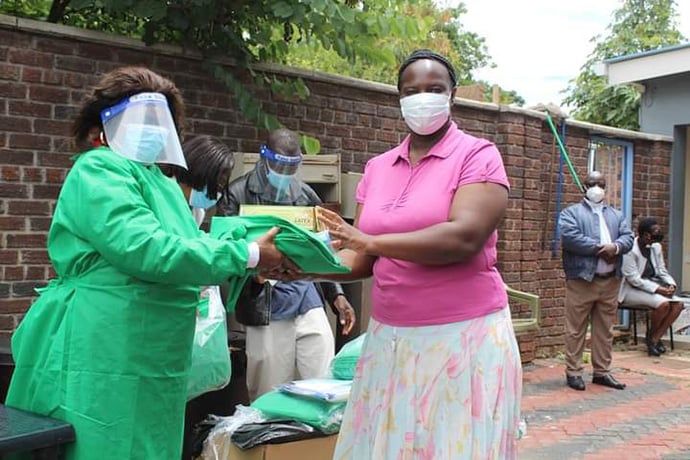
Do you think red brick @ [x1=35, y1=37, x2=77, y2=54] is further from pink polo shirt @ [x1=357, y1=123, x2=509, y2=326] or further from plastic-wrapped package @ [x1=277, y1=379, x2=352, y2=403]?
pink polo shirt @ [x1=357, y1=123, x2=509, y2=326]

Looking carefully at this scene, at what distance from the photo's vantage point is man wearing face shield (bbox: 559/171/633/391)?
6965 mm

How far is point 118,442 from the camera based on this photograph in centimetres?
226

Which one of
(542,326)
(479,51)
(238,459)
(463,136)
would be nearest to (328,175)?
(238,459)

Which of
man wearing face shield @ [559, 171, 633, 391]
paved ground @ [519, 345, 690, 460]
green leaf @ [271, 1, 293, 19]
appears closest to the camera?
green leaf @ [271, 1, 293, 19]

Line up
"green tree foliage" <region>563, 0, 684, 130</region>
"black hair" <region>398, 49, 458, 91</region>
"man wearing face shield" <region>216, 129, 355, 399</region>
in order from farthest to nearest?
"green tree foliage" <region>563, 0, 684, 130</region> → "man wearing face shield" <region>216, 129, 355, 399</region> → "black hair" <region>398, 49, 458, 91</region>

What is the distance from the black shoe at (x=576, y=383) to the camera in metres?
6.98

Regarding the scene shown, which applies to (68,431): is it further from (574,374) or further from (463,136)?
(574,374)

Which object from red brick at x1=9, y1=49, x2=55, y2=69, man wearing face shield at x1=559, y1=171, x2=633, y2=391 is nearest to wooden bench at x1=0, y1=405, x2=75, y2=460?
red brick at x1=9, y1=49, x2=55, y2=69

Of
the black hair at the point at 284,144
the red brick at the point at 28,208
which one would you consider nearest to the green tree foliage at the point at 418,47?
the black hair at the point at 284,144

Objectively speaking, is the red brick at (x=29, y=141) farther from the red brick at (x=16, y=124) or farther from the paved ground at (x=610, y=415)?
the paved ground at (x=610, y=415)

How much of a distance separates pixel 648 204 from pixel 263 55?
6.27 metres

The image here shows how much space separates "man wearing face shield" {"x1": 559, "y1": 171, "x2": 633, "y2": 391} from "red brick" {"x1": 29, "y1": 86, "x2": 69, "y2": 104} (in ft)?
14.6

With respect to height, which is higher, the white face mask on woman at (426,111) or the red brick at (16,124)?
the red brick at (16,124)

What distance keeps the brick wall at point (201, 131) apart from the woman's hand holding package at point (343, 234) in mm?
2598
